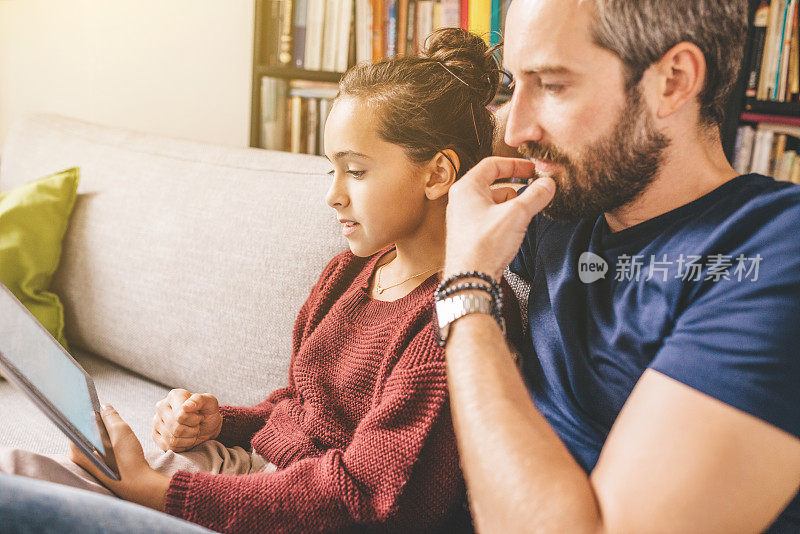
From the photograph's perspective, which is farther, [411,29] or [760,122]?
[411,29]

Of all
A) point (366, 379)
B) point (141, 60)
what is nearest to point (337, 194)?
point (366, 379)

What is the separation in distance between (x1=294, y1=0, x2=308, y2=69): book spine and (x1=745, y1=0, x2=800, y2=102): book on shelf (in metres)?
1.31

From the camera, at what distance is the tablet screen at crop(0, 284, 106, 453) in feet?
2.74

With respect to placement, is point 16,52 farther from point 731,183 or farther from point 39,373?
point 731,183

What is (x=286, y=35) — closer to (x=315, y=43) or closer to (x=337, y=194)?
(x=315, y=43)

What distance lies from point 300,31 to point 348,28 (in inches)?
6.1

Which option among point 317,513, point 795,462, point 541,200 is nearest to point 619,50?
point 541,200

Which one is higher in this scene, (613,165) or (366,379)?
(613,165)

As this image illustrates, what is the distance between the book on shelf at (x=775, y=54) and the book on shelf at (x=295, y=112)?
1.23 meters

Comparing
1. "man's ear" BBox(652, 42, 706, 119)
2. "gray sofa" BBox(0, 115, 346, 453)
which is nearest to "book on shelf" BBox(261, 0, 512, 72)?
"gray sofa" BBox(0, 115, 346, 453)

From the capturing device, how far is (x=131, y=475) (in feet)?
3.15

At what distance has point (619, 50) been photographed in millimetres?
810

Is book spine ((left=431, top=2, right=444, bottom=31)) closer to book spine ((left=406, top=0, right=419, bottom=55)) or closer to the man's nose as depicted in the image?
book spine ((left=406, top=0, right=419, bottom=55))

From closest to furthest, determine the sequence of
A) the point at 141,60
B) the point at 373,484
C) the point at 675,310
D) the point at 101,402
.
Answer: the point at 675,310 → the point at 373,484 → the point at 101,402 → the point at 141,60
